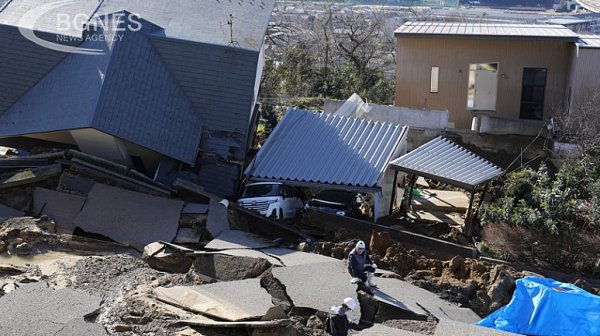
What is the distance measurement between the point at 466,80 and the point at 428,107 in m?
1.60

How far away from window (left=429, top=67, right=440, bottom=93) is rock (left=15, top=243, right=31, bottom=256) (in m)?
14.5

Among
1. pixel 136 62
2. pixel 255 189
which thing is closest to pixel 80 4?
pixel 136 62

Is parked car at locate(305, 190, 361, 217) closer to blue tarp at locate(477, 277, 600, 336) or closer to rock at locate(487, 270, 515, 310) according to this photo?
rock at locate(487, 270, 515, 310)

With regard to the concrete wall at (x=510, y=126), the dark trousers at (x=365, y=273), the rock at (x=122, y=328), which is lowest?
the rock at (x=122, y=328)

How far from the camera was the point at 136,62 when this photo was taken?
19.2 meters

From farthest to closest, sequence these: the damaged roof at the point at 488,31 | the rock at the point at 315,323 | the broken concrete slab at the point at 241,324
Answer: the damaged roof at the point at 488,31 → the rock at the point at 315,323 → the broken concrete slab at the point at 241,324

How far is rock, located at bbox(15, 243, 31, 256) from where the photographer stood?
14.4 metres

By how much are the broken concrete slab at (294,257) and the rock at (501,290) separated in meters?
3.07

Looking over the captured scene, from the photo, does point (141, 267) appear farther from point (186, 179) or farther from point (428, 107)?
point (428, 107)

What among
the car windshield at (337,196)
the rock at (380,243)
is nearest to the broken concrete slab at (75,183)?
the car windshield at (337,196)

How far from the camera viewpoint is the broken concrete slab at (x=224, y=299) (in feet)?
36.3

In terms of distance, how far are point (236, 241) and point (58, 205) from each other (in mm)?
4485

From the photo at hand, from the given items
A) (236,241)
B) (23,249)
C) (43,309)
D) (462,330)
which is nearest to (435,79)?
(236,241)

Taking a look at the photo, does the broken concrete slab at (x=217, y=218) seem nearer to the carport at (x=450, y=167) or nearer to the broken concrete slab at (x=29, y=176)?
the broken concrete slab at (x=29, y=176)
